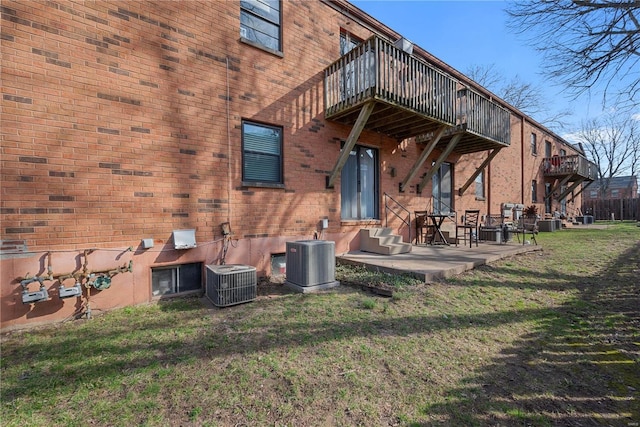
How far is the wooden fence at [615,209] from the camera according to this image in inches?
1172

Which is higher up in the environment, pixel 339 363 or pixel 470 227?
pixel 470 227

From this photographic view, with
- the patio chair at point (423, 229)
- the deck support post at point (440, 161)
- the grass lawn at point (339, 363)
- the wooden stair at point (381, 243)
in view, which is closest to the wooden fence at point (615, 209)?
the deck support post at point (440, 161)

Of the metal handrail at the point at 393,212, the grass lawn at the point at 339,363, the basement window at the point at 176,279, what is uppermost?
the metal handrail at the point at 393,212

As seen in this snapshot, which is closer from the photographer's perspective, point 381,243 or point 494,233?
point 381,243

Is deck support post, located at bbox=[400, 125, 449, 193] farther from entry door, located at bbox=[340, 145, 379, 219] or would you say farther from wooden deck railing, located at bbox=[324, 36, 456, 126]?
entry door, located at bbox=[340, 145, 379, 219]

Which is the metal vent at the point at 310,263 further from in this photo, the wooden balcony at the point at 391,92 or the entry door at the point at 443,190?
the entry door at the point at 443,190

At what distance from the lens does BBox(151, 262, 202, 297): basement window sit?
504 cm

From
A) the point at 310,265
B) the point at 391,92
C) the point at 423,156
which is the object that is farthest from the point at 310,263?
the point at 423,156

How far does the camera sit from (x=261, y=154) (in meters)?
6.42

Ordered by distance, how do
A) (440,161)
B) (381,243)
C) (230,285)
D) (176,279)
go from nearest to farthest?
(230,285) < (176,279) < (381,243) < (440,161)

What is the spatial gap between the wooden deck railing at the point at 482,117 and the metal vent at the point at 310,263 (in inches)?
269

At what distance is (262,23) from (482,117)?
7653 millimetres

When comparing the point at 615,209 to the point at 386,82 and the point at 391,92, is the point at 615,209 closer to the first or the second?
the point at 391,92

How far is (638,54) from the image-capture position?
586 centimetres
